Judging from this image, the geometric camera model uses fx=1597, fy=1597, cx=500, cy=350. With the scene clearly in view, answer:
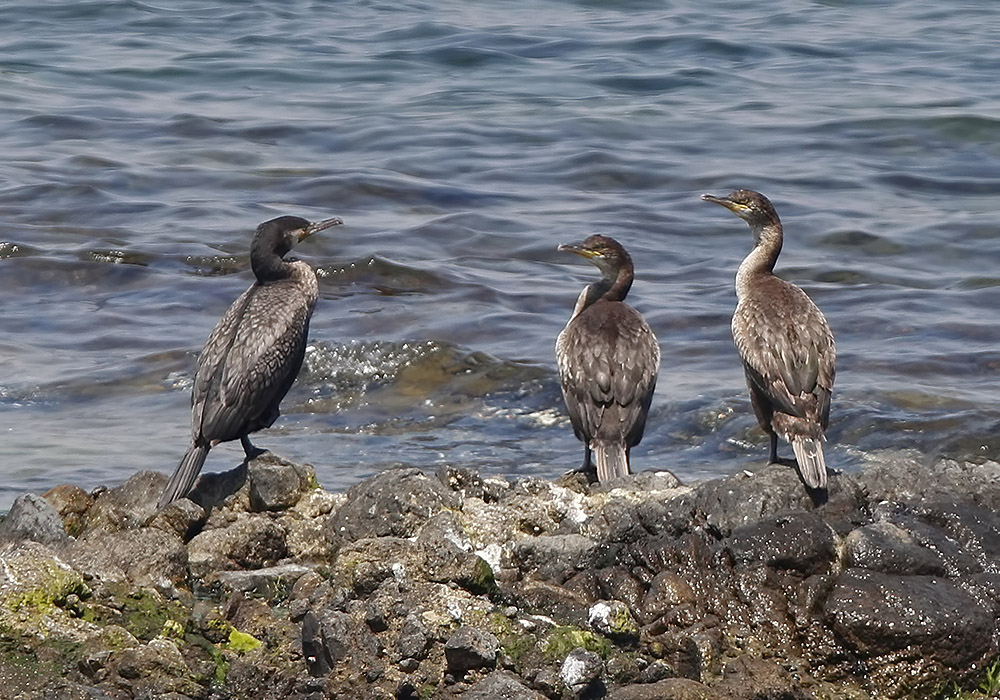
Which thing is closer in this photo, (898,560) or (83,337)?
(898,560)

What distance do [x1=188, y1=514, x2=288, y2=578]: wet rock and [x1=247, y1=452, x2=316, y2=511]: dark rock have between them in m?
0.33

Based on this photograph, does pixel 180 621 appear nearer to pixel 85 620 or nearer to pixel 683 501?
pixel 85 620

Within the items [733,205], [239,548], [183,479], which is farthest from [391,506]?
[733,205]

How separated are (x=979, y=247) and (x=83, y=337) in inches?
298

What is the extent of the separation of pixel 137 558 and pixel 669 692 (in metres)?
2.03

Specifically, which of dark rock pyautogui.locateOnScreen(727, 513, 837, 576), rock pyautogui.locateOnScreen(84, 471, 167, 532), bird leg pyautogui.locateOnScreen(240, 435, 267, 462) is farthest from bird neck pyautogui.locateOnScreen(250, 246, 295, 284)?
dark rock pyautogui.locateOnScreen(727, 513, 837, 576)

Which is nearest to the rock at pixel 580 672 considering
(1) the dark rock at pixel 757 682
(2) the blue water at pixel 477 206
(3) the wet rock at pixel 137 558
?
(1) the dark rock at pixel 757 682

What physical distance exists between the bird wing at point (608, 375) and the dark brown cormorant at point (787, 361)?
54 cm

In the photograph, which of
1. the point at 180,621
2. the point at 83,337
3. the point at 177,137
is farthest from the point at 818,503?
the point at 177,137

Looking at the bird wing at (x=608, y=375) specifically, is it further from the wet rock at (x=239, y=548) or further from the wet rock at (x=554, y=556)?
the wet rock at (x=239, y=548)

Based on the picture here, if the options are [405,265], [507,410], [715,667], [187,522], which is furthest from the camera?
[405,265]

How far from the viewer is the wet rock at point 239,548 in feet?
19.1

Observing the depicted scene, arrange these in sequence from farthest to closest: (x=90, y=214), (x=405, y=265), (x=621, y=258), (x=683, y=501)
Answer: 1. (x=90, y=214)
2. (x=405, y=265)
3. (x=621, y=258)
4. (x=683, y=501)

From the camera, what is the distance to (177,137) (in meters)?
18.5
